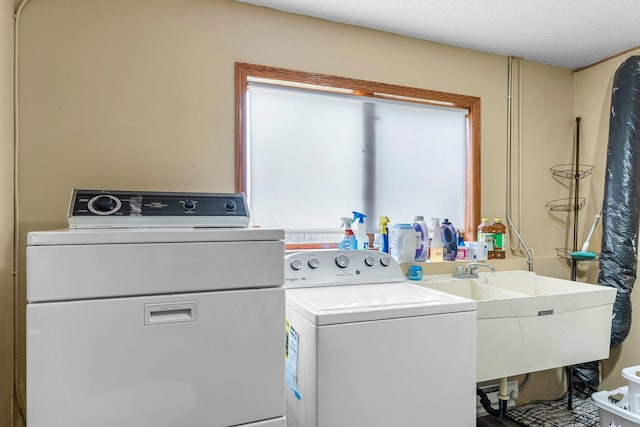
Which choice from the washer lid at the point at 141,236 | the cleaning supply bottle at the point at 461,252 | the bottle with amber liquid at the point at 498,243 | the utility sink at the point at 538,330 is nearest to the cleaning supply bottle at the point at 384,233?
the utility sink at the point at 538,330

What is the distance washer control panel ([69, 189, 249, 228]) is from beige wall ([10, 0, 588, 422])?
17.8 inches

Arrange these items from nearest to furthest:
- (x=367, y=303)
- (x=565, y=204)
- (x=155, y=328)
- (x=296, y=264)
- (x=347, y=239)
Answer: (x=155, y=328), (x=367, y=303), (x=296, y=264), (x=347, y=239), (x=565, y=204)

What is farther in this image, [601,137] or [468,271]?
[601,137]

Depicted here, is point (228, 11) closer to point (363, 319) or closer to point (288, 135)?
point (288, 135)

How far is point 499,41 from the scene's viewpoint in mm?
2455

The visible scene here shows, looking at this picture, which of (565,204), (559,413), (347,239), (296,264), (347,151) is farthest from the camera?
(565,204)

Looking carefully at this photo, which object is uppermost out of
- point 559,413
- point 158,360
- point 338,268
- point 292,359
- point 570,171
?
point 570,171

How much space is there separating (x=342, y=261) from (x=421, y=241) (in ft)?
2.02

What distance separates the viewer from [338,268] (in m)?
1.83

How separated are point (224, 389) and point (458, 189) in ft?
6.58

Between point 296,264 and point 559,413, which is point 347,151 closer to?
point 296,264

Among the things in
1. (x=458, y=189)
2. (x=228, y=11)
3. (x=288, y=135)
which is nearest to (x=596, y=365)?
(x=458, y=189)

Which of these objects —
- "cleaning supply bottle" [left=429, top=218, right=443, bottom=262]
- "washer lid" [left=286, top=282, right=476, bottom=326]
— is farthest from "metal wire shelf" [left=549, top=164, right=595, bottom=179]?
"washer lid" [left=286, top=282, right=476, bottom=326]

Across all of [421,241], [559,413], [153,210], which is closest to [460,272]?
[421,241]
